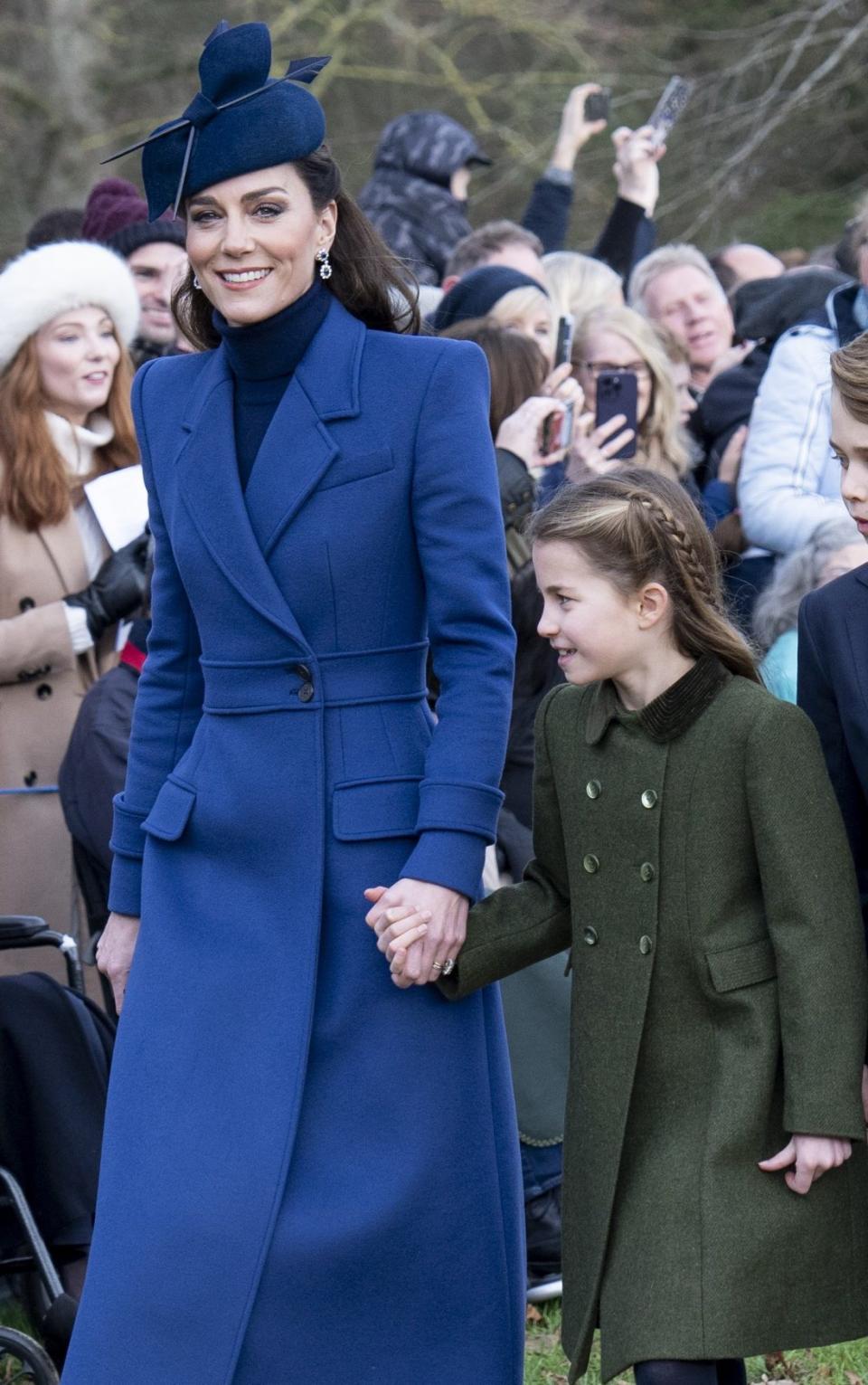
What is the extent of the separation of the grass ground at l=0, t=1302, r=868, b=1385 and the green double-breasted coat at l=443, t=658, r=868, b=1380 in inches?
43.3

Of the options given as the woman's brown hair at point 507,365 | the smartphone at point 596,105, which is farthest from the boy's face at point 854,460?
the smartphone at point 596,105

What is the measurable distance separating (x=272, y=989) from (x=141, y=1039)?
0.21 metres

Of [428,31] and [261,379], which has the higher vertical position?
[428,31]

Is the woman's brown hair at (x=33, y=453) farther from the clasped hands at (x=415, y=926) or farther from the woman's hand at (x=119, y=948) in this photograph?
the clasped hands at (x=415, y=926)

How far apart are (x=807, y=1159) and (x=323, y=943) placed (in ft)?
2.35

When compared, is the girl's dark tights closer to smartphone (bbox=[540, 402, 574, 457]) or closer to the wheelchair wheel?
the wheelchair wheel

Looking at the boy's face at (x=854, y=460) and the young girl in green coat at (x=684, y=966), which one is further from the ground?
the boy's face at (x=854, y=460)

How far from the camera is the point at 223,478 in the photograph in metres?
2.98

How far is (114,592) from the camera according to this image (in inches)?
196

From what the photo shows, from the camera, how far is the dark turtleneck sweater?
2992 mm

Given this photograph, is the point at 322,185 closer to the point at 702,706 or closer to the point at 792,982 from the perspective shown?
the point at 702,706

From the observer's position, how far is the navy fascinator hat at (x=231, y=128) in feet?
9.52

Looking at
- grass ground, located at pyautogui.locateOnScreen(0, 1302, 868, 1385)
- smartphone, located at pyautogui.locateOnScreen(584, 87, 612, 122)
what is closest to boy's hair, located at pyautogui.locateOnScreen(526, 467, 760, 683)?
grass ground, located at pyautogui.locateOnScreen(0, 1302, 868, 1385)

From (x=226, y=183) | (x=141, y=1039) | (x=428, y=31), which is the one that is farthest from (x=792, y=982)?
(x=428, y=31)
